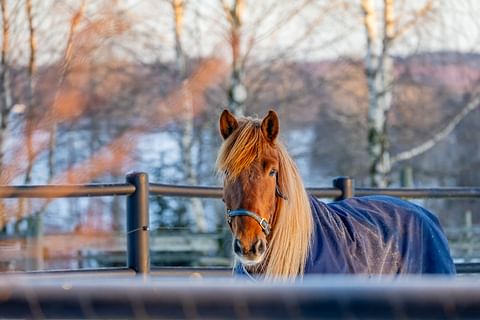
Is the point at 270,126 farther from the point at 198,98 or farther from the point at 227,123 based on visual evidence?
the point at 198,98

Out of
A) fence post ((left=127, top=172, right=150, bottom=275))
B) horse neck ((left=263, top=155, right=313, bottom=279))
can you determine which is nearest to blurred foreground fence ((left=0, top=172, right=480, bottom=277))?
fence post ((left=127, top=172, right=150, bottom=275))

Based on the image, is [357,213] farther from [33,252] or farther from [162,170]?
[162,170]

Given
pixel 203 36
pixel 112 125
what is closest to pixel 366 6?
pixel 203 36

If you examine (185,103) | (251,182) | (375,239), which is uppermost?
(185,103)

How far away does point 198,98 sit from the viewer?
1881 centimetres

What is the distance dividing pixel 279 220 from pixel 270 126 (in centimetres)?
46

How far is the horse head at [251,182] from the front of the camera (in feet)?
13.8

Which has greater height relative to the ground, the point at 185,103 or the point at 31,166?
the point at 185,103

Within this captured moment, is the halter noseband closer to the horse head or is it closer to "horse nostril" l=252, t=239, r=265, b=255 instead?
the horse head

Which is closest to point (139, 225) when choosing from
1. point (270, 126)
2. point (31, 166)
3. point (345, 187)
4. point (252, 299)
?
point (270, 126)

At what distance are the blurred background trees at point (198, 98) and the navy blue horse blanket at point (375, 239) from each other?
20.6 ft

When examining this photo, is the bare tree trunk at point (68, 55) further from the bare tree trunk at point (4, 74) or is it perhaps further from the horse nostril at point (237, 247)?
the horse nostril at point (237, 247)

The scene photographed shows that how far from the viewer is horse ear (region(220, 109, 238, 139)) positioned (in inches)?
185

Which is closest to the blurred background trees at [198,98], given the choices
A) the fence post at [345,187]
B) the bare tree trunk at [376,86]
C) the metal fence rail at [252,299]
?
the bare tree trunk at [376,86]
